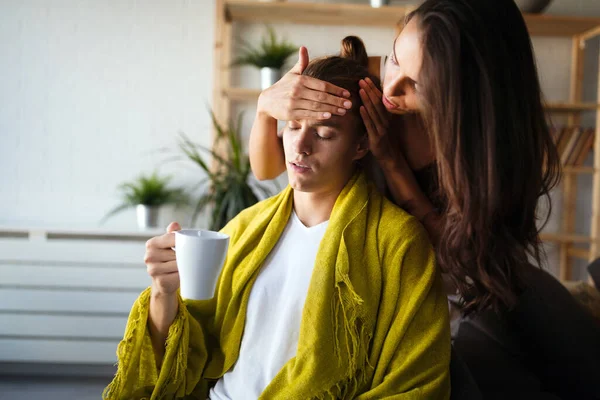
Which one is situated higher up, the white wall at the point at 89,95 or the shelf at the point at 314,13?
the shelf at the point at 314,13

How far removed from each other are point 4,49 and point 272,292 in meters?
2.71

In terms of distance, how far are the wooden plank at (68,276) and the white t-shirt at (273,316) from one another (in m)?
1.68

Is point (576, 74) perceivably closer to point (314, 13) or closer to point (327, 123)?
point (314, 13)

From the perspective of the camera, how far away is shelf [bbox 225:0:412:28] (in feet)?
8.80

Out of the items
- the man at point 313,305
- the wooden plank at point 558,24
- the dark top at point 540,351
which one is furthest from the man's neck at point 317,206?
the wooden plank at point 558,24

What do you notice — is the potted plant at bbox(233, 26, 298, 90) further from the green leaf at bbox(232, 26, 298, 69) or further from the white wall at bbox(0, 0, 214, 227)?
the white wall at bbox(0, 0, 214, 227)

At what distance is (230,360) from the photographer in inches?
41.1

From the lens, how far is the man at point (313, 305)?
940mm

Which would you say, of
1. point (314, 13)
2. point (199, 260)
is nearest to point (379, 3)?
point (314, 13)

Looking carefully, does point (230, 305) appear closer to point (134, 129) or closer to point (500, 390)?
point (500, 390)

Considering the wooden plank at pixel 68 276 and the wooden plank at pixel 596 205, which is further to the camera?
the wooden plank at pixel 596 205

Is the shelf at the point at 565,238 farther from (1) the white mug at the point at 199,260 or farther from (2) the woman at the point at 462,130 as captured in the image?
(1) the white mug at the point at 199,260

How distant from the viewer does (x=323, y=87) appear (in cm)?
99

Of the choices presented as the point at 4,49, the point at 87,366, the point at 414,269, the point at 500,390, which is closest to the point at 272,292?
the point at 414,269
